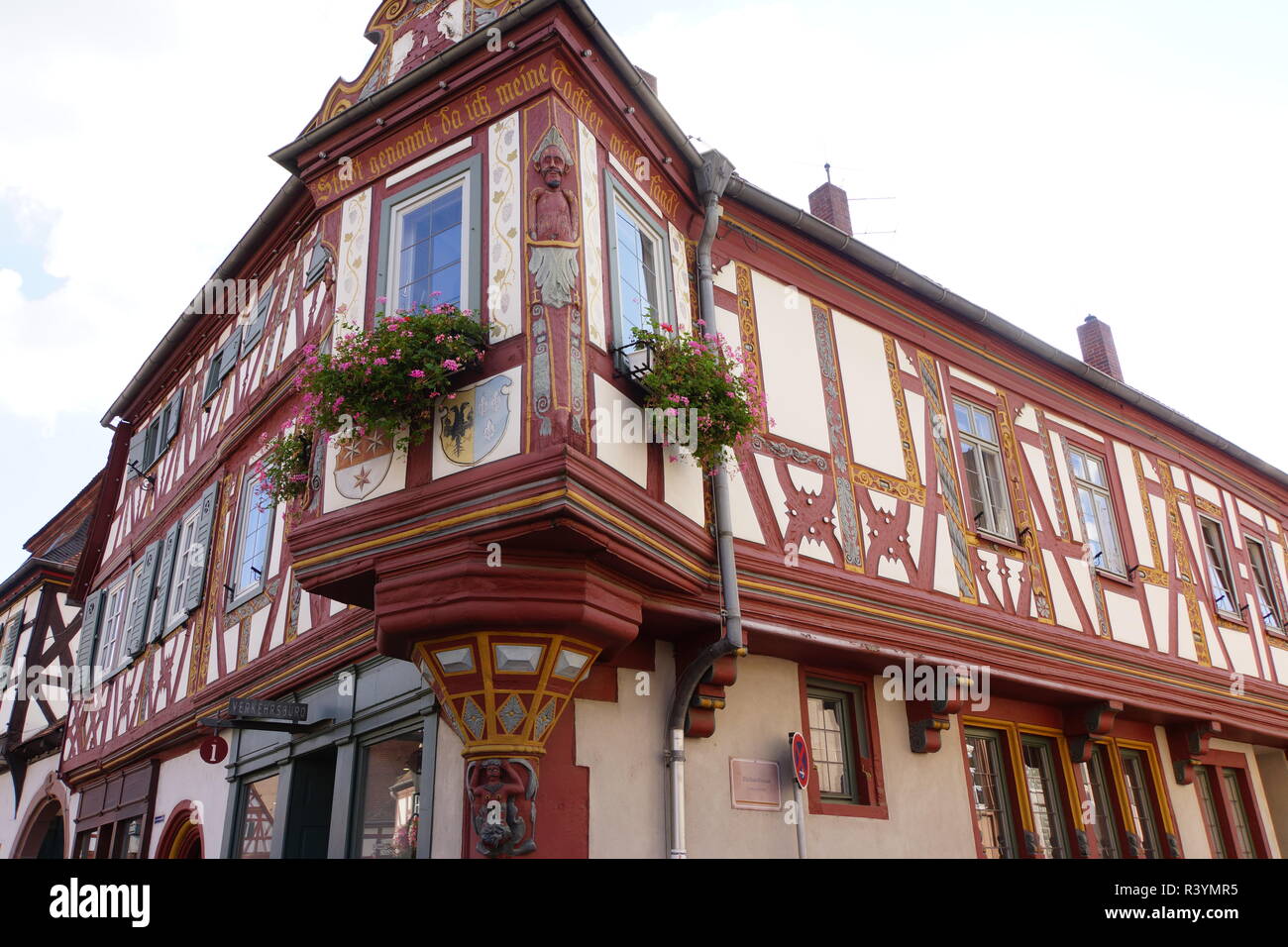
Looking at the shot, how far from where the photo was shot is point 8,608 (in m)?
21.7

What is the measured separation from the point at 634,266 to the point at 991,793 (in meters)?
5.80

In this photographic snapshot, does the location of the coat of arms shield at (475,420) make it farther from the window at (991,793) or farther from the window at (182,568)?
the window at (182,568)

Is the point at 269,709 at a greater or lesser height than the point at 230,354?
lesser

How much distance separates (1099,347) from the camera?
15570 mm

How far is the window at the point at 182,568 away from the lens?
11852 mm

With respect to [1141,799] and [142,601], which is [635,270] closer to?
[1141,799]

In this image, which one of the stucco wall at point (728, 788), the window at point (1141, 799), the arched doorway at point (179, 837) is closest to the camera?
the stucco wall at point (728, 788)

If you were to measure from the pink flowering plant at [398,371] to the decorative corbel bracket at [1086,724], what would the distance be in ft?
24.0

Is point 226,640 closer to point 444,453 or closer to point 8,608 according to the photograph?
point 444,453

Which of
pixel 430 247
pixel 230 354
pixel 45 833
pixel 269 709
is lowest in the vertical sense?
pixel 269 709

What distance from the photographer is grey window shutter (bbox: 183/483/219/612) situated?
37.1ft

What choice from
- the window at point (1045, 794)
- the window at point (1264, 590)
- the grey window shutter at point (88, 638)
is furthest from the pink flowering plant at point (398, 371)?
the window at point (1264, 590)

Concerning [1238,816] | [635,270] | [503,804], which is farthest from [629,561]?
[1238,816]
